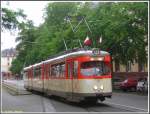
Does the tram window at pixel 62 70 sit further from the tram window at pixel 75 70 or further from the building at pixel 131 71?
the building at pixel 131 71

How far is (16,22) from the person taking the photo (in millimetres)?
24609

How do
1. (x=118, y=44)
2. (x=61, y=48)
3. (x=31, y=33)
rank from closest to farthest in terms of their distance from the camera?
1. (x=118, y=44)
2. (x=61, y=48)
3. (x=31, y=33)

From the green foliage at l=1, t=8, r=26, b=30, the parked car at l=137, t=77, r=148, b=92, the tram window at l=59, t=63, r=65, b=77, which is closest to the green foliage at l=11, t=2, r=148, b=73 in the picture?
the green foliage at l=1, t=8, r=26, b=30

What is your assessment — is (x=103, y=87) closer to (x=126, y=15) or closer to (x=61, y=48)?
(x=126, y=15)

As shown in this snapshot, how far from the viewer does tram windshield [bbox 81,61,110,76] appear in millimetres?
22781

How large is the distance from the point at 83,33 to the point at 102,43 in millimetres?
3508

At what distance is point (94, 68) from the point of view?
899 inches

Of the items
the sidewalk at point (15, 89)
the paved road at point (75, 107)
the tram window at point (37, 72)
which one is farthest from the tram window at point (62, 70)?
the sidewalk at point (15, 89)

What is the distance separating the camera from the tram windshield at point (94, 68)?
74.7 ft

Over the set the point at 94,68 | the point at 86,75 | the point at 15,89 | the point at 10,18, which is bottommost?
the point at 15,89

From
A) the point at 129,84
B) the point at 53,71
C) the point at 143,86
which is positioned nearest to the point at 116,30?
the point at 143,86

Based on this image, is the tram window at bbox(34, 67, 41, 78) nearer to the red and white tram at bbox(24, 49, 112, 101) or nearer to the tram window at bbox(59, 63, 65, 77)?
the tram window at bbox(59, 63, 65, 77)

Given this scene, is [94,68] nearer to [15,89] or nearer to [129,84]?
[15,89]

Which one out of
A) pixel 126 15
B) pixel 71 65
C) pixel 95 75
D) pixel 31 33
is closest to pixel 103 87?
pixel 95 75
